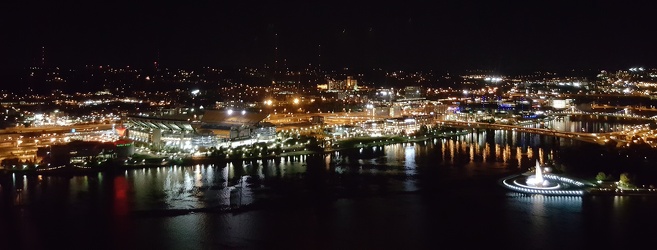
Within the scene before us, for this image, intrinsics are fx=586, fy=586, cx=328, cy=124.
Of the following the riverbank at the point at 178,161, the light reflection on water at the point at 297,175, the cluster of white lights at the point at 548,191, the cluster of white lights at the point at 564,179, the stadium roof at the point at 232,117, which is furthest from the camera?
the stadium roof at the point at 232,117

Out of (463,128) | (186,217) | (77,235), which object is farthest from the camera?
(463,128)

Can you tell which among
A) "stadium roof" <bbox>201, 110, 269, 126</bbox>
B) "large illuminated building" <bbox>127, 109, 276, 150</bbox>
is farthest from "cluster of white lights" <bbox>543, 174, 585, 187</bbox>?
"stadium roof" <bbox>201, 110, 269, 126</bbox>

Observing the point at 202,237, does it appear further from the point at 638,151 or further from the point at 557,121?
the point at 557,121

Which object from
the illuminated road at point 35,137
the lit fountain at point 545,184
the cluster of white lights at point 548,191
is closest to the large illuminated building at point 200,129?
the illuminated road at point 35,137

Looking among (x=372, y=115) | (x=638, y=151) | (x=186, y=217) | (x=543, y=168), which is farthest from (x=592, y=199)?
(x=372, y=115)

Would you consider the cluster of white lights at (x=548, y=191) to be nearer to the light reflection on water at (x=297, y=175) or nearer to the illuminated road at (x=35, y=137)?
the light reflection on water at (x=297, y=175)

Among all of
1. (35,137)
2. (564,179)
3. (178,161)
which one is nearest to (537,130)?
(564,179)
